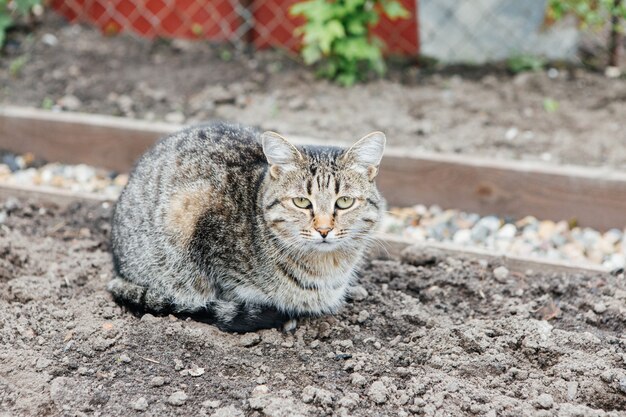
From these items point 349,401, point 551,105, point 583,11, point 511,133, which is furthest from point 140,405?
point 583,11

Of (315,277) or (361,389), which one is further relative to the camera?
(315,277)

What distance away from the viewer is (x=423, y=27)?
6305 mm

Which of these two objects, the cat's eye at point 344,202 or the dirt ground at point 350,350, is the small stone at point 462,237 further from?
the cat's eye at point 344,202

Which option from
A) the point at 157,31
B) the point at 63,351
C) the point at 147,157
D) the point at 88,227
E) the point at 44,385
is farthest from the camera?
the point at 157,31

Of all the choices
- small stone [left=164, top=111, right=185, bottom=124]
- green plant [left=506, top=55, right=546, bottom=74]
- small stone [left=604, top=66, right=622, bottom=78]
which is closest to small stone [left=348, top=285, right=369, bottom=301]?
small stone [left=164, top=111, right=185, bottom=124]

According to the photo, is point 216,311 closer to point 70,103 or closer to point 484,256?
point 484,256

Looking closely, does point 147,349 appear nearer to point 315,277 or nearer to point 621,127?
point 315,277

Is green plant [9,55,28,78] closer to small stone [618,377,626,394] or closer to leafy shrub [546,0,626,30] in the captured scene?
leafy shrub [546,0,626,30]

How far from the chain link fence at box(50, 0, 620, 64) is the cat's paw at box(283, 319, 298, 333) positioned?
3.36 metres

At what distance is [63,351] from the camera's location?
3.27 m

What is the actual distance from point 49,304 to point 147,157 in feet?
2.80

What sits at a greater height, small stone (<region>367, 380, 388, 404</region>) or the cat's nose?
the cat's nose

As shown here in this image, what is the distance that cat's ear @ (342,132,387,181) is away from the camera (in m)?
3.42

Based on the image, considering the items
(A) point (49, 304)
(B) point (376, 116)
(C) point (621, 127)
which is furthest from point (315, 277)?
(C) point (621, 127)
